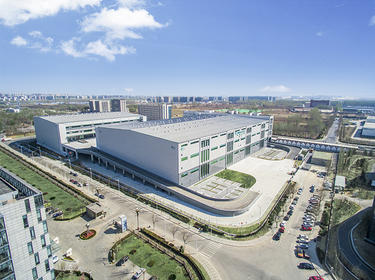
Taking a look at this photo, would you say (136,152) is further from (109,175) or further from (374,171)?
(374,171)

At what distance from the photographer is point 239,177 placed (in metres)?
53.6

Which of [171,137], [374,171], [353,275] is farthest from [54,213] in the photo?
[374,171]

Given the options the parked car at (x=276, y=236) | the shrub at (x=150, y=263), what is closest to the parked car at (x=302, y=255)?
the parked car at (x=276, y=236)

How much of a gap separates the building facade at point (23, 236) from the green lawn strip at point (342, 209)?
43283mm

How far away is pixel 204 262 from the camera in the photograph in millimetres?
27375

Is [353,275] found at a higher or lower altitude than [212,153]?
lower

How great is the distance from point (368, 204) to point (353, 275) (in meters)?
24.5

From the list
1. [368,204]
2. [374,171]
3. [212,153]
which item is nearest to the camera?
[368,204]

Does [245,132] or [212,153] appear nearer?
[212,153]

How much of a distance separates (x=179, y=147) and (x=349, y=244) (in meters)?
32.7

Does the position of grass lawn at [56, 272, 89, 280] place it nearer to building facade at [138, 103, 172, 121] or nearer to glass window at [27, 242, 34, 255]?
glass window at [27, 242, 34, 255]

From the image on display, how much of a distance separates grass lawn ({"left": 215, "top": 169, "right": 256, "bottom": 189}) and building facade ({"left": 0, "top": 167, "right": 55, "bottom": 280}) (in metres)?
39.8

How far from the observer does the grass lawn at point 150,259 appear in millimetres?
25734

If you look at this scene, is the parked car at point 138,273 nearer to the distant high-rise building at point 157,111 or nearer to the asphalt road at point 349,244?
the asphalt road at point 349,244
